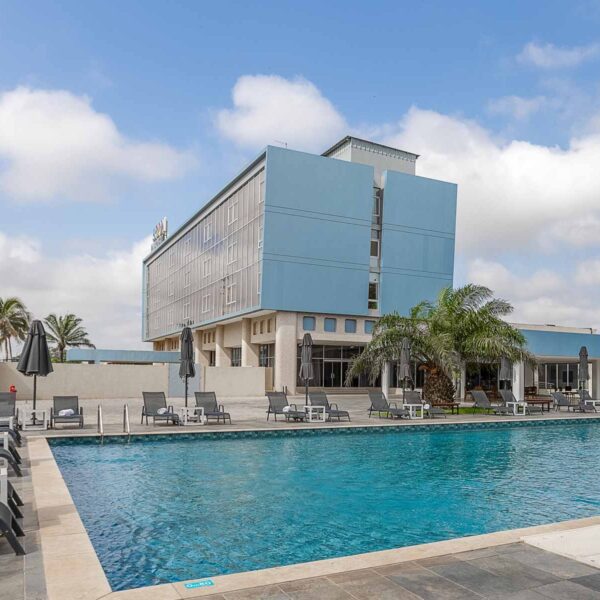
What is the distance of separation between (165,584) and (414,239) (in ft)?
125

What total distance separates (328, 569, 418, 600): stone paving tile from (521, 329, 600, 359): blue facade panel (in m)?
28.2

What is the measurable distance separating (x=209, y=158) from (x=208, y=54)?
2.61 metres

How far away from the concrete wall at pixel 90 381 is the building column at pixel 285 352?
25.8ft

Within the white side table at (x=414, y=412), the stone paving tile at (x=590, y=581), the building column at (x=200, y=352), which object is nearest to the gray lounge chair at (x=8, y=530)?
the stone paving tile at (x=590, y=581)

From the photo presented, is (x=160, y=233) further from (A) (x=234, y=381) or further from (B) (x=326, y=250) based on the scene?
(A) (x=234, y=381)

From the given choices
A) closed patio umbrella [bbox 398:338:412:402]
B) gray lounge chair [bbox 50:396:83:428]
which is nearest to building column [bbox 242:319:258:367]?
closed patio umbrella [bbox 398:338:412:402]

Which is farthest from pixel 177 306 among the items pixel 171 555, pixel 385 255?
pixel 171 555

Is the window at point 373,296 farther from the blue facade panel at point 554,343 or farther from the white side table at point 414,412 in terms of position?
the white side table at point 414,412

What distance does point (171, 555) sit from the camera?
6.61 meters

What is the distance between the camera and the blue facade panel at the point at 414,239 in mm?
40594

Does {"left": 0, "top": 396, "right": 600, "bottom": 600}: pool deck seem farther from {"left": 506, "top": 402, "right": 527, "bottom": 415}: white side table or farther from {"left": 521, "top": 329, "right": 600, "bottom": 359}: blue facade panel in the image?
{"left": 521, "top": 329, "right": 600, "bottom": 359}: blue facade panel

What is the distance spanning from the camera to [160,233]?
71.3 meters

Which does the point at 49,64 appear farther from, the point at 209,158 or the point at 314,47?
the point at 314,47

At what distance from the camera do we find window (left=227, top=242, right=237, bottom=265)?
43375 millimetres
